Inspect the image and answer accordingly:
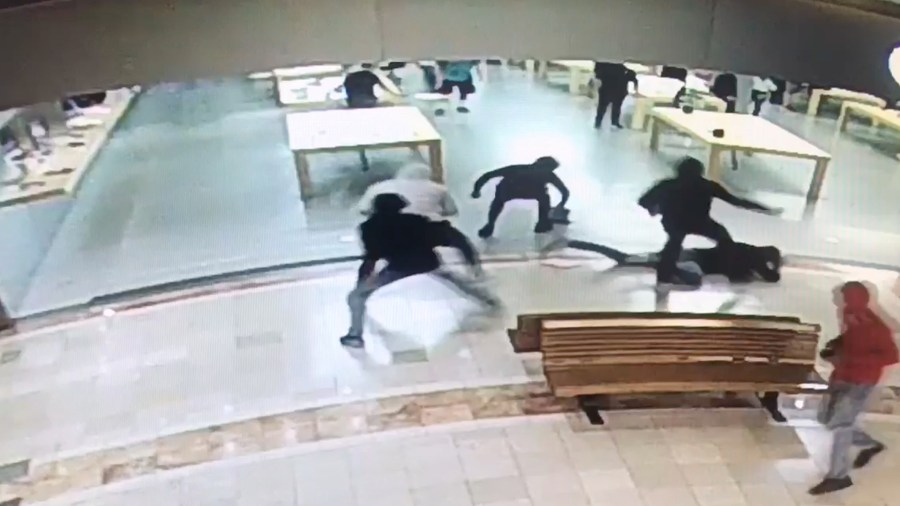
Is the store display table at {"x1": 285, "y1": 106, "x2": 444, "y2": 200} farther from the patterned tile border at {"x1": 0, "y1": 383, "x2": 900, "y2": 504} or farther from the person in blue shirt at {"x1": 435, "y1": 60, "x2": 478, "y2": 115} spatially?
the patterned tile border at {"x1": 0, "y1": 383, "x2": 900, "y2": 504}

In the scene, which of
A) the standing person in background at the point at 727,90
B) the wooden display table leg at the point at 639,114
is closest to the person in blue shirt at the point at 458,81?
the wooden display table leg at the point at 639,114

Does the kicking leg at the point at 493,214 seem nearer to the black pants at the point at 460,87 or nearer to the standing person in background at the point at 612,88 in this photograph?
the standing person in background at the point at 612,88

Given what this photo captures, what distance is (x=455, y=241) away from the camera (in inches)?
266

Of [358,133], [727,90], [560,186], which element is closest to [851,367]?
[560,186]

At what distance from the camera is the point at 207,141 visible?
1017 centimetres

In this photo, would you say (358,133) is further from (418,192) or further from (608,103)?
(608,103)

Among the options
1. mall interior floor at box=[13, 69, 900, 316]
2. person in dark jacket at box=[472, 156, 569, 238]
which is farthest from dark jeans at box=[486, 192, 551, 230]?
mall interior floor at box=[13, 69, 900, 316]

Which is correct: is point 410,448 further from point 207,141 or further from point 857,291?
point 207,141

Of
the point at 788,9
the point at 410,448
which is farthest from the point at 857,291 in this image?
the point at 410,448

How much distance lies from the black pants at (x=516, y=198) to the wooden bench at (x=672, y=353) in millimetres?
2821

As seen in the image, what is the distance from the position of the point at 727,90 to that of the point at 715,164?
2.96 ft

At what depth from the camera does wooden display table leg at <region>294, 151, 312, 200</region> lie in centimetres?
910

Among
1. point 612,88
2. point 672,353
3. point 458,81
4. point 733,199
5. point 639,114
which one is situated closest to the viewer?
point 672,353

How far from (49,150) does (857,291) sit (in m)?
6.52
